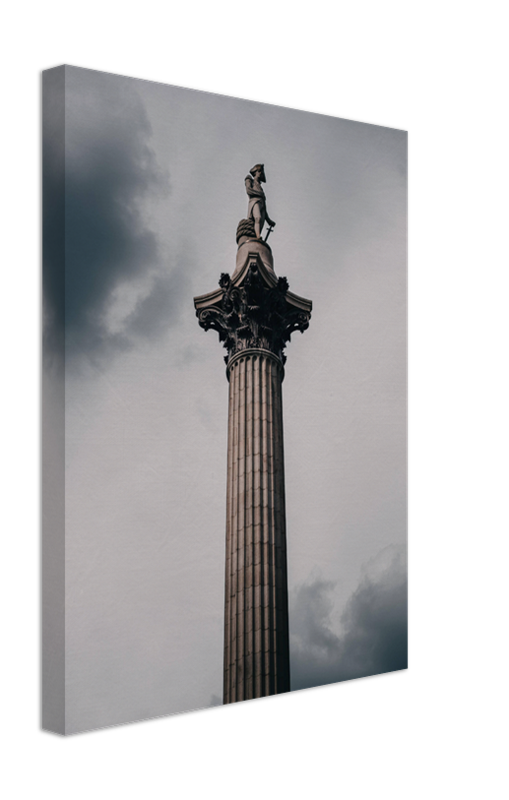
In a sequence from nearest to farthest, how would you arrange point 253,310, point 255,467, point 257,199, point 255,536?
point 255,536 < point 255,467 < point 257,199 < point 253,310

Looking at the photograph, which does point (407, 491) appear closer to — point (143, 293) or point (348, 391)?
point (348, 391)

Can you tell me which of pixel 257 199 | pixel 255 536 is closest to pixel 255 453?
pixel 255 536

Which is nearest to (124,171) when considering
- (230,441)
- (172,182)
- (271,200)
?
(172,182)

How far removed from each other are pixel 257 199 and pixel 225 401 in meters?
3.88

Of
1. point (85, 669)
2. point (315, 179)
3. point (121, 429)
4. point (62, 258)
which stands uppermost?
point (315, 179)

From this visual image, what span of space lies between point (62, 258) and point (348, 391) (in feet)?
22.9

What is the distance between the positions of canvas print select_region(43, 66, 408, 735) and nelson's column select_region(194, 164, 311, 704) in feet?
0.13

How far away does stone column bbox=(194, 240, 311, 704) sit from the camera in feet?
68.7

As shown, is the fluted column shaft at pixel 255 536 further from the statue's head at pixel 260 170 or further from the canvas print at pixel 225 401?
the statue's head at pixel 260 170

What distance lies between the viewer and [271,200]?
22.3m

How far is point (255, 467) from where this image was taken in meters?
22.0

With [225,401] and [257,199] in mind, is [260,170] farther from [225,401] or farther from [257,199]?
[225,401]

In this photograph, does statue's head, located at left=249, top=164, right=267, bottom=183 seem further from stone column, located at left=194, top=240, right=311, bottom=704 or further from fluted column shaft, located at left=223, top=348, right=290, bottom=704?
fluted column shaft, located at left=223, top=348, right=290, bottom=704

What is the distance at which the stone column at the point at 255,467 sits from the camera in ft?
68.7
